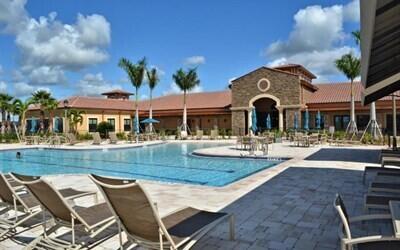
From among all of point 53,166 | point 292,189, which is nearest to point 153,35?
point 53,166

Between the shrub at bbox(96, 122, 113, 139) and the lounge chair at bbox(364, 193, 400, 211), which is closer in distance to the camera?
the lounge chair at bbox(364, 193, 400, 211)

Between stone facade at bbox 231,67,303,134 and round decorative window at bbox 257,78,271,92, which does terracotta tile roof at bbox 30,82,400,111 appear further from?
round decorative window at bbox 257,78,271,92

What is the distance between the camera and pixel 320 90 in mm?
34438

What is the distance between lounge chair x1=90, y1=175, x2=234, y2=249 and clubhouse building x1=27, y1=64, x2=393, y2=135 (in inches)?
956

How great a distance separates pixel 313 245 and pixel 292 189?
10.6ft

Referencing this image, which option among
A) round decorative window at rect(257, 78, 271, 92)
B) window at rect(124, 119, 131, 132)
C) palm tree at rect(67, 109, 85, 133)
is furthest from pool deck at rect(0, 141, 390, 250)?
window at rect(124, 119, 131, 132)

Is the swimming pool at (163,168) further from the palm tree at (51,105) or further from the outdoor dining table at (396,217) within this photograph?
the palm tree at (51,105)

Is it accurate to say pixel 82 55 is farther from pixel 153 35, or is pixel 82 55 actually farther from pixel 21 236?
pixel 21 236

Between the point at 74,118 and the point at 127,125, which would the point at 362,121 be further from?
the point at 74,118

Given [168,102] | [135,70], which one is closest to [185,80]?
[135,70]

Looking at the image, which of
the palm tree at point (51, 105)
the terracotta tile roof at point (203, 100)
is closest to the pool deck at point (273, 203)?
the terracotta tile roof at point (203, 100)

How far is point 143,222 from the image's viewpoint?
10.9ft

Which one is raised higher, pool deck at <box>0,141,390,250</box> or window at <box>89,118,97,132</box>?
window at <box>89,118,97,132</box>

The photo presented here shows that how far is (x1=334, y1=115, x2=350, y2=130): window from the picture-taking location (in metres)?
30.1
